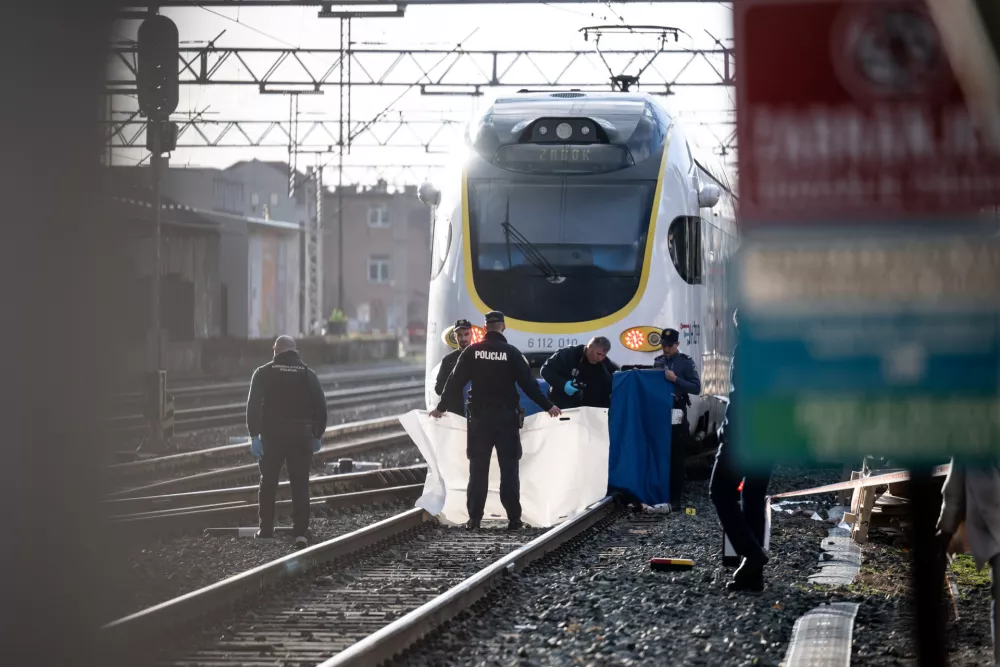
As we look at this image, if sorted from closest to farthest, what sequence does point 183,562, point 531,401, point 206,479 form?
point 183,562 < point 531,401 < point 206,479

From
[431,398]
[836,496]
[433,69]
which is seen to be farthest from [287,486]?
[433,69]

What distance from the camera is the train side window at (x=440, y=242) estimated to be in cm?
1495

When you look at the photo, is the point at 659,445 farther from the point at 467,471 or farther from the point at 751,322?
the point at 751,322

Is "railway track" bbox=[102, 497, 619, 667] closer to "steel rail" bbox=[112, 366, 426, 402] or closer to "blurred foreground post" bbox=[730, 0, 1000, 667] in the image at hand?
"blurred foreground post" bbox=[730, 0, 1000, 667]

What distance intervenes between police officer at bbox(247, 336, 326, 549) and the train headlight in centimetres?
390

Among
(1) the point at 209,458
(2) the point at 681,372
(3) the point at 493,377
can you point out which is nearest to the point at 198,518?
(3) the point at 493,377

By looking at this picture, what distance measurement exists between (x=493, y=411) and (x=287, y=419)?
1.74 metres

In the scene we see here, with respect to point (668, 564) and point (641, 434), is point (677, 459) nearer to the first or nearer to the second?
point (641, 434)

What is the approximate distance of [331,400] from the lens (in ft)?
116

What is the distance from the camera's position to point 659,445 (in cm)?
1327

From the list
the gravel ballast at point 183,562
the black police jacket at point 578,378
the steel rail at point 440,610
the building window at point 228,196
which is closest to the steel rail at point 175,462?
the gravel ballast at point 183,562

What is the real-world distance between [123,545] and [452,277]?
4788mm

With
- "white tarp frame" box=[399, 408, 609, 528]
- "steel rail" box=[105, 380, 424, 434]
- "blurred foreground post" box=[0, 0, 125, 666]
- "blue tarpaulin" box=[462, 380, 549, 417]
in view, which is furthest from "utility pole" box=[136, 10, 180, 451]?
"blurred foreground post" box=[0, 0, 125, 666]

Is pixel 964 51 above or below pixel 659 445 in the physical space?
above
